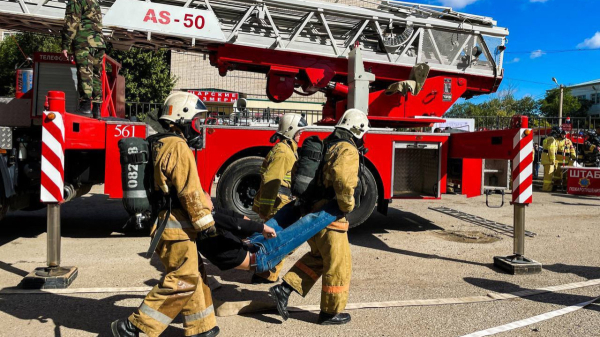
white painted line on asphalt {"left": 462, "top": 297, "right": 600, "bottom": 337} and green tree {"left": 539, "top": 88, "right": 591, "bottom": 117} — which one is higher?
green tree {"left": 539, "top": 88, "right": 591, "bottom": 117}

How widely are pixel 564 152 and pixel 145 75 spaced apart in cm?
1931

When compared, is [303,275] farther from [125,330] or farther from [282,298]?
[125,330]

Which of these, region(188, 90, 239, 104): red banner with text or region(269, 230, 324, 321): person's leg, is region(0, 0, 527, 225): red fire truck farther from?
region(188, 90, 239, 104): red banner with text

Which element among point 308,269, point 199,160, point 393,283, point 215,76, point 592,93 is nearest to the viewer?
point 308,269

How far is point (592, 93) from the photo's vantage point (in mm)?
77938

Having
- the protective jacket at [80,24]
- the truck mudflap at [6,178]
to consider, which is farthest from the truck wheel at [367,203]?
the truck mudflap at [6,178]

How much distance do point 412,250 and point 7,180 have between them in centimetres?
507

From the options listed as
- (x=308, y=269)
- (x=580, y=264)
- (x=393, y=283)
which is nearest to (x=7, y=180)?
(x=308, y=269)

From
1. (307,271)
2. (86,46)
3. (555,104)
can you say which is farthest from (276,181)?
(555,104)

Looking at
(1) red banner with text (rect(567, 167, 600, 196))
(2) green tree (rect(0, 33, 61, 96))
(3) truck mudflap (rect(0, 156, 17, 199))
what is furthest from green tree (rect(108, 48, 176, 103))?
(1) red banner with text (rect(567, 167, 600, 196))

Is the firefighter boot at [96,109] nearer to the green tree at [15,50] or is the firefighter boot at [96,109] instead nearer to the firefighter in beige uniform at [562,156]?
the firefighter in beige uniform at [562,156]

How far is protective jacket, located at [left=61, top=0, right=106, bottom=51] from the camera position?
5.55m

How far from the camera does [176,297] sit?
297 centimetres

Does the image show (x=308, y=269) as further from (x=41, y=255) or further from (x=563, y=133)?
(x=563, y=133)
